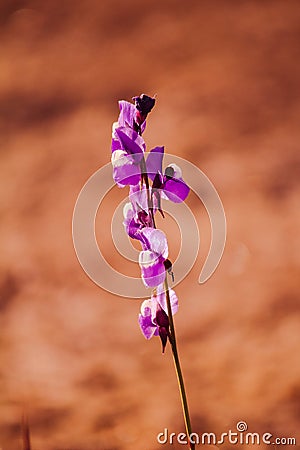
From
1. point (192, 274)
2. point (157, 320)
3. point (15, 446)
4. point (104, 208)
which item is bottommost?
point (157, 320)

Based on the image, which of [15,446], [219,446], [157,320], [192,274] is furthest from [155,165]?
[192,274]

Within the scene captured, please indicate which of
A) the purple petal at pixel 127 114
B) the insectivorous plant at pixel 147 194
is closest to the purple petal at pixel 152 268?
the insectivorous plant at pixel 147 194

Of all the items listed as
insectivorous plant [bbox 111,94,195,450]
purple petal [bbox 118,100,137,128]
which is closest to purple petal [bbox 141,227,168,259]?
insectivorous plant [bbox 111,94,195,450]

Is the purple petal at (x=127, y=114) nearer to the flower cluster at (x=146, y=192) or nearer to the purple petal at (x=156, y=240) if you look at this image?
the flower cluster at (x=146, y=192)

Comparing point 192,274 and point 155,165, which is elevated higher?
point 192,274

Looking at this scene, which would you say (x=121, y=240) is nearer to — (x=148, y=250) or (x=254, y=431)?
(x=148, y=250)

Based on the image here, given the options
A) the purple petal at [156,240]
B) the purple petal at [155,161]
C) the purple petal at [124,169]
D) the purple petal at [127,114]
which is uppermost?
the purple petal at [127,114]

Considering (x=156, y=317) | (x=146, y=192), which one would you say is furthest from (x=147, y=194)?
(x=156, y=317)
